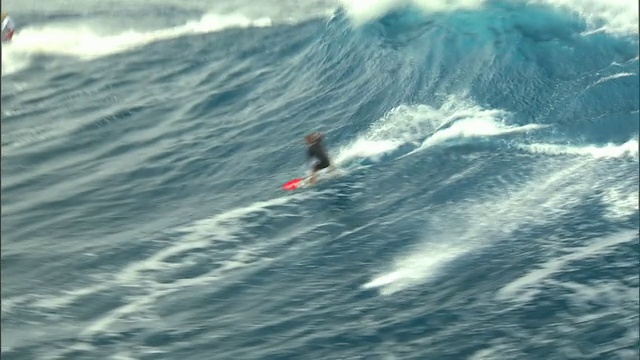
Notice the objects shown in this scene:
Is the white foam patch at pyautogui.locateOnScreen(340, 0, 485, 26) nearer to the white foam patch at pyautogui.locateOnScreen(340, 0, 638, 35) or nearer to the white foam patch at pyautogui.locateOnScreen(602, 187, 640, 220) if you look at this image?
the white foam patch at pyautogui.locateOnScreen(340, 0, 638, 35)

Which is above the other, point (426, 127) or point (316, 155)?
point (426, 127)

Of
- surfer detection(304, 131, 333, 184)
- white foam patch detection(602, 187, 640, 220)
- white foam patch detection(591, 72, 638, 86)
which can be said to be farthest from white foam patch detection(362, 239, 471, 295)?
white foam patch detection(591, 72, 638, 86)

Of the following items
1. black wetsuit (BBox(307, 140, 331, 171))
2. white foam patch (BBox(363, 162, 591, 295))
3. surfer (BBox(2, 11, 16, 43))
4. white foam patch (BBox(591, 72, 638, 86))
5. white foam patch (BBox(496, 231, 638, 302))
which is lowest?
white foam patch (BBox(496, 231, 638, 302))

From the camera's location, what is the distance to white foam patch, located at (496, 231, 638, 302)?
15.4 m

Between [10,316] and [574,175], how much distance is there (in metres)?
11.3

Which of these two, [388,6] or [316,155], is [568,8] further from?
[316,155]

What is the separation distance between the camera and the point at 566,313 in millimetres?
14867

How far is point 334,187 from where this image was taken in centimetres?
1952

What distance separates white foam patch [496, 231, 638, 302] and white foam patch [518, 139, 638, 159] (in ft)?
11.2

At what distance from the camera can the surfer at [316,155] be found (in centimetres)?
1944

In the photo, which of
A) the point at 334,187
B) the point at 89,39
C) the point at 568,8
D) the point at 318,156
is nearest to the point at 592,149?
the point at 334,187

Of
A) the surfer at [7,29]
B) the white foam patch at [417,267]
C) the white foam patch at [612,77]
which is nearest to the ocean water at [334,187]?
the white foam patch at [417,267]

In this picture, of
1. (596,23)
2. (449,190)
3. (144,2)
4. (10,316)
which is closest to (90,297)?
(10,316)

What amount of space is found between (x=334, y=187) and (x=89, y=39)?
14907mm
